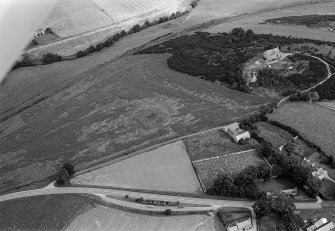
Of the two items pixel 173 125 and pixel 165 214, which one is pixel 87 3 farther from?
pixel 165 214

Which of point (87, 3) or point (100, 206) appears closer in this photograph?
point (100, 206)

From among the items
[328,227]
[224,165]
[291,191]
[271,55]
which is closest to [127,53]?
[271,55]

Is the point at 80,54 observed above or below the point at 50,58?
below

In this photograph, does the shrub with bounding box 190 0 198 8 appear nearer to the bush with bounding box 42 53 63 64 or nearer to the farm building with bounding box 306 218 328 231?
the bush with bounding box 42 53 63 64

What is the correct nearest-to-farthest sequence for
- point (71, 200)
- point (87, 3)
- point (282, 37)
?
point (71, 200) → point (282, 37) → point (87, 3)

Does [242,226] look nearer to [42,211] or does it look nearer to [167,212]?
[167,212]

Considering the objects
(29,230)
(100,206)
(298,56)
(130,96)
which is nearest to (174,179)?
(100,206)
